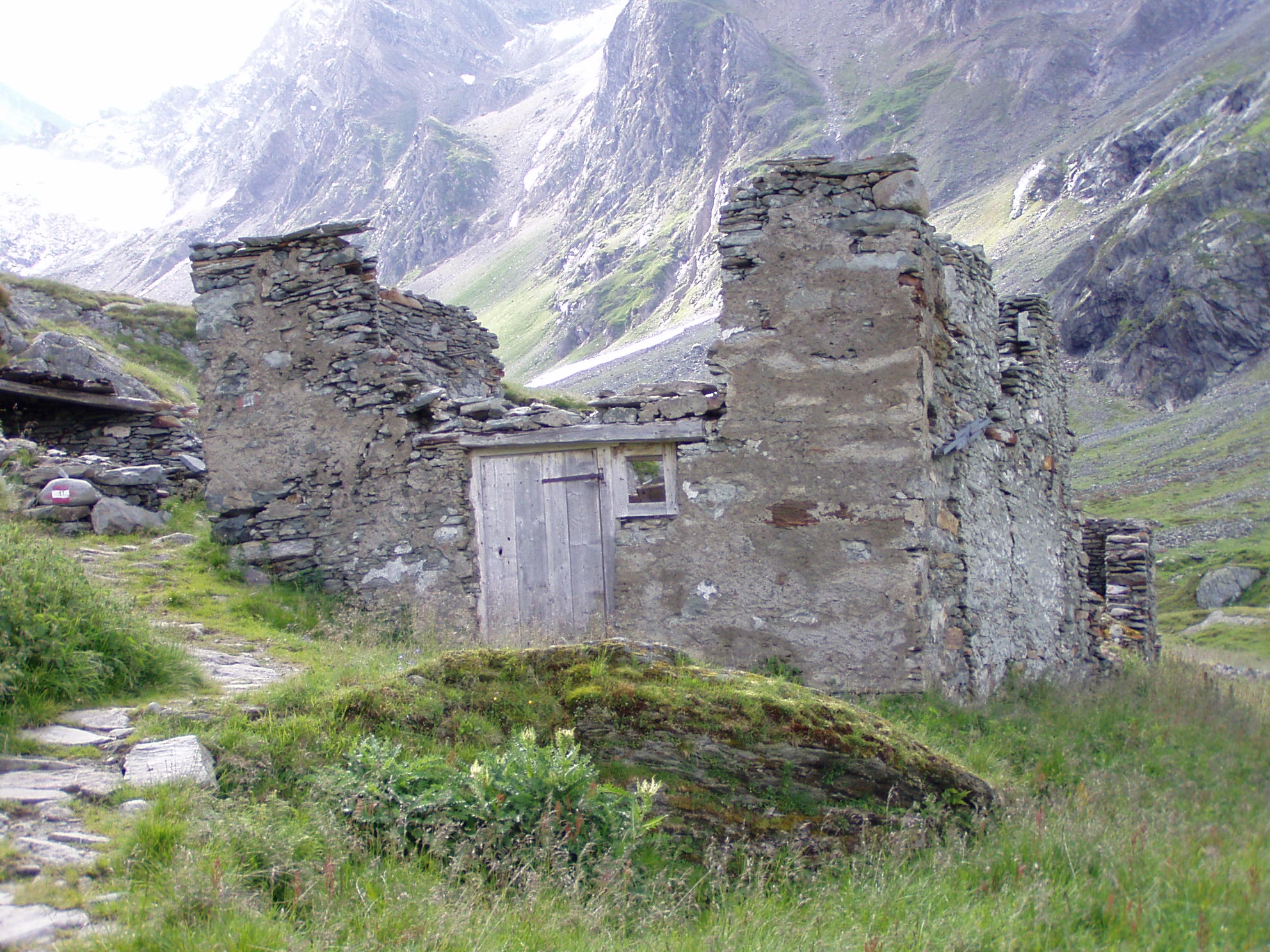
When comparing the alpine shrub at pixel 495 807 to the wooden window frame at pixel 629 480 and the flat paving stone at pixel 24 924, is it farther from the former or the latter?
the wooden window frame at pixel 629 480

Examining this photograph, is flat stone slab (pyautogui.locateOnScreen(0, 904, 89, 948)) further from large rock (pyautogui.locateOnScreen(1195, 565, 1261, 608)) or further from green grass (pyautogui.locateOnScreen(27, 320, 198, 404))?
large rock (pyautogui.locateOnScreen(1195, 565, 1261, 608))

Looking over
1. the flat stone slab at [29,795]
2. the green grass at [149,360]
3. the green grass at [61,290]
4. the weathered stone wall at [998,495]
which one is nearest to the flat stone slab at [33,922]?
the flat stone slab at [29,795]

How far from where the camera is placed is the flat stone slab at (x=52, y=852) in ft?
10.8

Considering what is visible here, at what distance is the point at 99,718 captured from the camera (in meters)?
4.64

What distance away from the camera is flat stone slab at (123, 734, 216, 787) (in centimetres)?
401

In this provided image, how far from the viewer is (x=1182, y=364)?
6153 cm

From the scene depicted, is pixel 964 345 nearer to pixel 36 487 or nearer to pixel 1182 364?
pixel 36 487

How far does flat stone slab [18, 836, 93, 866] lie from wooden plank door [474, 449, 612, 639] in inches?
218

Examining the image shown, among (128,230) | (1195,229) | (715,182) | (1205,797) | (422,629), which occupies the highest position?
(128,230)

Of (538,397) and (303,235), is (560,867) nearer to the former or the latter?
(303,235)

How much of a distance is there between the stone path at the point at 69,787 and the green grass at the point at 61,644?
17 centimetres

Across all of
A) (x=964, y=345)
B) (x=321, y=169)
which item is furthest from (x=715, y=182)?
(x=964, y=345)

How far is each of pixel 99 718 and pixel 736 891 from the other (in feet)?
10.6

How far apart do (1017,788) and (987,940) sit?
2.09m
